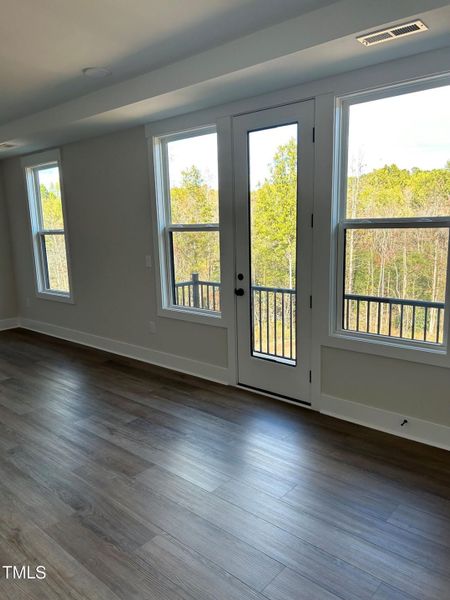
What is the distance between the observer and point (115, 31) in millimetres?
2469

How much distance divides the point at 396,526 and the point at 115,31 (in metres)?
3.13

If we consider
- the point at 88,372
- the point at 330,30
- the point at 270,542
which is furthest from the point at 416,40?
the point at 88,372

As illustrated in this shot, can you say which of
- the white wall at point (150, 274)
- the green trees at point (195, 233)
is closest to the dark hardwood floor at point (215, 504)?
the white wall at point (150, 274)

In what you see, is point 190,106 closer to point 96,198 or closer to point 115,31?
point 115,31

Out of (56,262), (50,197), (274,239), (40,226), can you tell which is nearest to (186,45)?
(274,239)

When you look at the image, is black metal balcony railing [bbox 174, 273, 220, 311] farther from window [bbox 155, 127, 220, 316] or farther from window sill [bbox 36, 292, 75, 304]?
window sill [bbox 36, 292, 75, 304]

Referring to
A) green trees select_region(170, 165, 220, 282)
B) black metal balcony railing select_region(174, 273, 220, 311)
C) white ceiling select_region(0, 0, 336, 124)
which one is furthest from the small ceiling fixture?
black metal balcony railing select_region(174, 273, 220, 311)

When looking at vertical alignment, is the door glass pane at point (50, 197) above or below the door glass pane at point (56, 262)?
above

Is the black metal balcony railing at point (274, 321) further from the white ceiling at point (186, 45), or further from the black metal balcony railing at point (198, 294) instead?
the white ceiling at point (186, 45)

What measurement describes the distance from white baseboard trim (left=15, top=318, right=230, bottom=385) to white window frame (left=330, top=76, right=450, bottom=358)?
1347 millimetres

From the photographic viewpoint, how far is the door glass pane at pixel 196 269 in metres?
3.88

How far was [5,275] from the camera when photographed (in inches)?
251

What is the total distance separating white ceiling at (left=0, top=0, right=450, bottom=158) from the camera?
2166mm

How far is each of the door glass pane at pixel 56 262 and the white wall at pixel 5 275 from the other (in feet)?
2.85
